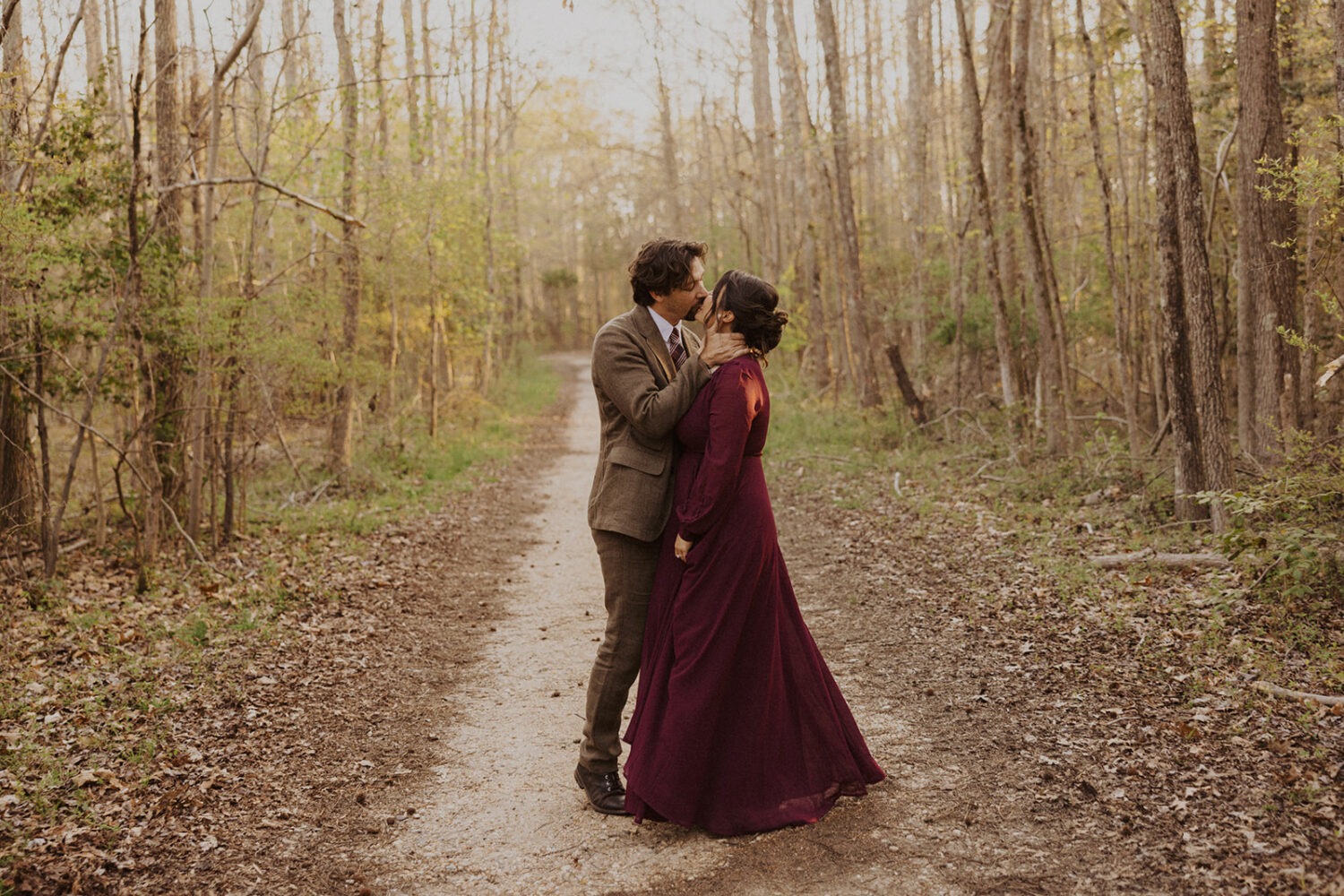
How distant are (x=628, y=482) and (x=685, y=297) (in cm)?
80

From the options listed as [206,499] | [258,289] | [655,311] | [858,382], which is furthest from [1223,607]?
[858,382]

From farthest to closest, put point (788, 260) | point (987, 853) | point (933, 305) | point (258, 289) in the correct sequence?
point (788, 260) < point (933, 305) < point (258, 289) < point (987, 853)

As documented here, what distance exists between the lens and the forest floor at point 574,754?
3.53 metres

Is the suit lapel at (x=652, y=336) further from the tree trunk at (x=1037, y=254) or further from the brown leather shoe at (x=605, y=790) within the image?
the tree trunk at (x=1037, y=254)

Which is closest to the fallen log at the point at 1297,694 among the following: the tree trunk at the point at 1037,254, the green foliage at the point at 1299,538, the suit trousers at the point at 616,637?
the green foliage at the point at 1299,538

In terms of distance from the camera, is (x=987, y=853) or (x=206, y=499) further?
(x=206, y=499)

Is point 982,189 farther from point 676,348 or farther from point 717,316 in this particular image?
point 717,316

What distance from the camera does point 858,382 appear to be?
1623cm

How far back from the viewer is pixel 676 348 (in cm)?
420

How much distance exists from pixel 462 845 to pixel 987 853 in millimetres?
2032

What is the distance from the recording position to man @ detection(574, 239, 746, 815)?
12.6ft

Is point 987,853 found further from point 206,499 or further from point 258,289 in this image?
point 206,499

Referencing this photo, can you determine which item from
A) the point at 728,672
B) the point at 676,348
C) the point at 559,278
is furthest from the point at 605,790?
the point at 559,278

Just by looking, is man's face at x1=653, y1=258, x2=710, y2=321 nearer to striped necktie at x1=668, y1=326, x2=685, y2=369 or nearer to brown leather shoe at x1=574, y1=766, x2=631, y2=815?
striped necktie at x1=668, y1=326, x2=685, y2=369
